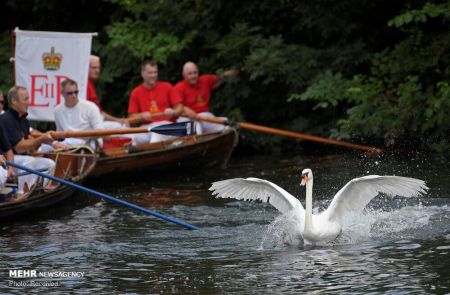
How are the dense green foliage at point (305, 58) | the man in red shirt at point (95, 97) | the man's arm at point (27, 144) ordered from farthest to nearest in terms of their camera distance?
the man in red shirt at point (95, 97)
the dense green foliage at point (305, 58)
the man's arm at point (27, 144)

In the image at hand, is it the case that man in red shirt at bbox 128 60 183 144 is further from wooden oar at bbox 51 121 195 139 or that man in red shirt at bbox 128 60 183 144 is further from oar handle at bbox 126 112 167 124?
wooden oar at bbox 51 121 195 139

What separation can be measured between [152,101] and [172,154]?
1.15m

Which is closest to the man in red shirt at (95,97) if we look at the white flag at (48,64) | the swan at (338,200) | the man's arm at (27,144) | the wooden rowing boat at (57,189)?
the white flag at (48,64)

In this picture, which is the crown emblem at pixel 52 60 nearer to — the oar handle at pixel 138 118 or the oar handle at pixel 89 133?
the oar handle at pixel 138 118

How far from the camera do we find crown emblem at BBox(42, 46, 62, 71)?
49.3ft

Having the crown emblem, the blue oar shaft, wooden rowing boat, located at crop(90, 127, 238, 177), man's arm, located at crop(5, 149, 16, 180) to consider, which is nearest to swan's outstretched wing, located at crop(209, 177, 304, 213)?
the blue oar shaft

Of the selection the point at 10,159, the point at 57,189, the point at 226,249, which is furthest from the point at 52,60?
the point at 226,249

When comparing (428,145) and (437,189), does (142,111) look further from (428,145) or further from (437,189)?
(437,189)

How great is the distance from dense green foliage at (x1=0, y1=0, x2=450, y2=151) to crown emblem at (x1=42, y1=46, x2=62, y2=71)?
78.6 inches

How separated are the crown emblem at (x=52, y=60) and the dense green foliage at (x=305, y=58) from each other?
6.55 feet

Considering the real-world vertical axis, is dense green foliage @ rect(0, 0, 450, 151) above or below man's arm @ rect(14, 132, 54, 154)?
above

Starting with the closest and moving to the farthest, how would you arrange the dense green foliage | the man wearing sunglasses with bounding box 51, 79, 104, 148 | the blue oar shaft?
the blue oar shaft, the man wearing sunglasses with bounding box 51, 79, 104, 148, the dense green foliage

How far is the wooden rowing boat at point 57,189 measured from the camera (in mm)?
10812

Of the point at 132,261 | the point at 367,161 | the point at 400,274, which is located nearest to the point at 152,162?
the point at 367,161
